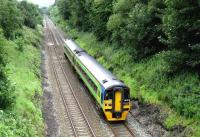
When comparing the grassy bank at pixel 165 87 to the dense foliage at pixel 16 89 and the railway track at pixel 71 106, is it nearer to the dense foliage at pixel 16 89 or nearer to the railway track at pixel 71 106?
the railway track at pixel 71 106

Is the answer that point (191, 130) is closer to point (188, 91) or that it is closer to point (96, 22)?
point (188, 91)

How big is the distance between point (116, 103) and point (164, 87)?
3.61 m

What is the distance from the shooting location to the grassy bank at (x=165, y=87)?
20.6 meters

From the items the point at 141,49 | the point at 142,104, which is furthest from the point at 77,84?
the point at 142,104

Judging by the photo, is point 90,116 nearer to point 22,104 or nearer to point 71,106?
point 71,106

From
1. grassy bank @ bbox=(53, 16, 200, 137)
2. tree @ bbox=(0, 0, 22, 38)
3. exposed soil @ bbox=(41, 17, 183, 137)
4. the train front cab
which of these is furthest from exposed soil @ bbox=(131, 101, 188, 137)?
tree @ bbox=(0, 0, 22, 38)

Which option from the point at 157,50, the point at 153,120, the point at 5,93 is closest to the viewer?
the point at 5,93

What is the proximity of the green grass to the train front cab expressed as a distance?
222 cm

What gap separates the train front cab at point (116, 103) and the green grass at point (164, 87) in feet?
7.29

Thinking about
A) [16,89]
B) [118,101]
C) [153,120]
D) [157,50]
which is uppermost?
[157,50]

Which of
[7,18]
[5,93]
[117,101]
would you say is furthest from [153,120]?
[7,18]

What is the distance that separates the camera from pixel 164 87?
24562 mm

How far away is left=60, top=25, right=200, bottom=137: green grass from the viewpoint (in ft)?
67.7

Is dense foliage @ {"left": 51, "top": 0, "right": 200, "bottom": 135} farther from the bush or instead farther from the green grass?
the bush
